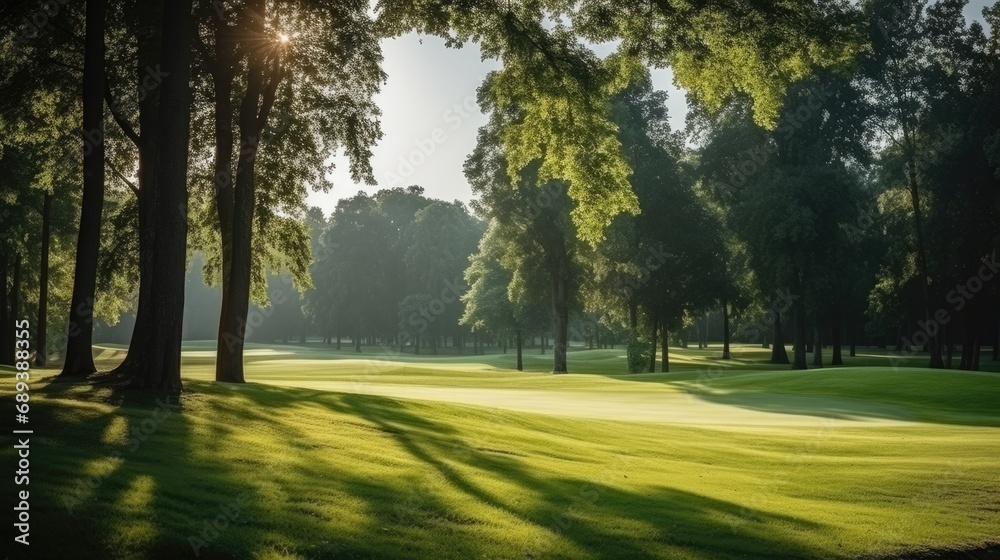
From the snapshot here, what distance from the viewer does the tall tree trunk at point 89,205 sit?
673 inches

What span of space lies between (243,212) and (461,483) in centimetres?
1417

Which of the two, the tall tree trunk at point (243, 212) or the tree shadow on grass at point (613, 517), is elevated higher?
the tall tree trunk at point (243, 212)

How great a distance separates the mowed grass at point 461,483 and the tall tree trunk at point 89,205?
2070 mm

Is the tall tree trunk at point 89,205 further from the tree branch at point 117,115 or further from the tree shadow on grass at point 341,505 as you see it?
the tree shadow on grass at point 341,505

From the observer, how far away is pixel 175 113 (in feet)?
48.6

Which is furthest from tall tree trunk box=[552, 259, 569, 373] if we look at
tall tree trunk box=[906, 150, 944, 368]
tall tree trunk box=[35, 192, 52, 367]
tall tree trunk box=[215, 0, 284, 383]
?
tall tree trunk box=[215, 0, 284, 383]

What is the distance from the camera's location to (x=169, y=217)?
14.7 m

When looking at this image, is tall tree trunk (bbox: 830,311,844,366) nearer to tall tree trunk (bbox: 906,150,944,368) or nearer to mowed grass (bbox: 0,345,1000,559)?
tall tree trunk (bbox: 906,150,944,368)

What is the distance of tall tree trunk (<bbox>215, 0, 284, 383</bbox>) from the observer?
70.4ft

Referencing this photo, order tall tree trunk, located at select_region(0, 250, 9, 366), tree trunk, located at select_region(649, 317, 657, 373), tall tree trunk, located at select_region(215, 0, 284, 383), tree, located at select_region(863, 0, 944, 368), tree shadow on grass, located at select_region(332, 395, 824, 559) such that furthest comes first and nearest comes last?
1. tree trunk, located at select_region(649, 317, 657, 373)
2. tree, located at select_region(863, 0, 944, 368)
3. tall tree trunk, located at select_region(0, 250, 9, 366)
4. tall tree trunk, located at select_region(215, 0, 284, 383)
5. tree shadow on grass, located at select_region(332, 395, 824, 559)

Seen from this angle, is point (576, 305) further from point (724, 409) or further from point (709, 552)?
point (709, 552)

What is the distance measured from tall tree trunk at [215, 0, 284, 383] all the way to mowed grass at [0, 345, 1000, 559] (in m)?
4.15

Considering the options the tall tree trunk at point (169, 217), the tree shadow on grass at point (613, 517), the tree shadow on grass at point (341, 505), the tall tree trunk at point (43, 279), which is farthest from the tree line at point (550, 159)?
the tree shadow on grass at point (613, 517)

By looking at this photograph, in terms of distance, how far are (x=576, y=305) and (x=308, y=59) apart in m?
33.3
